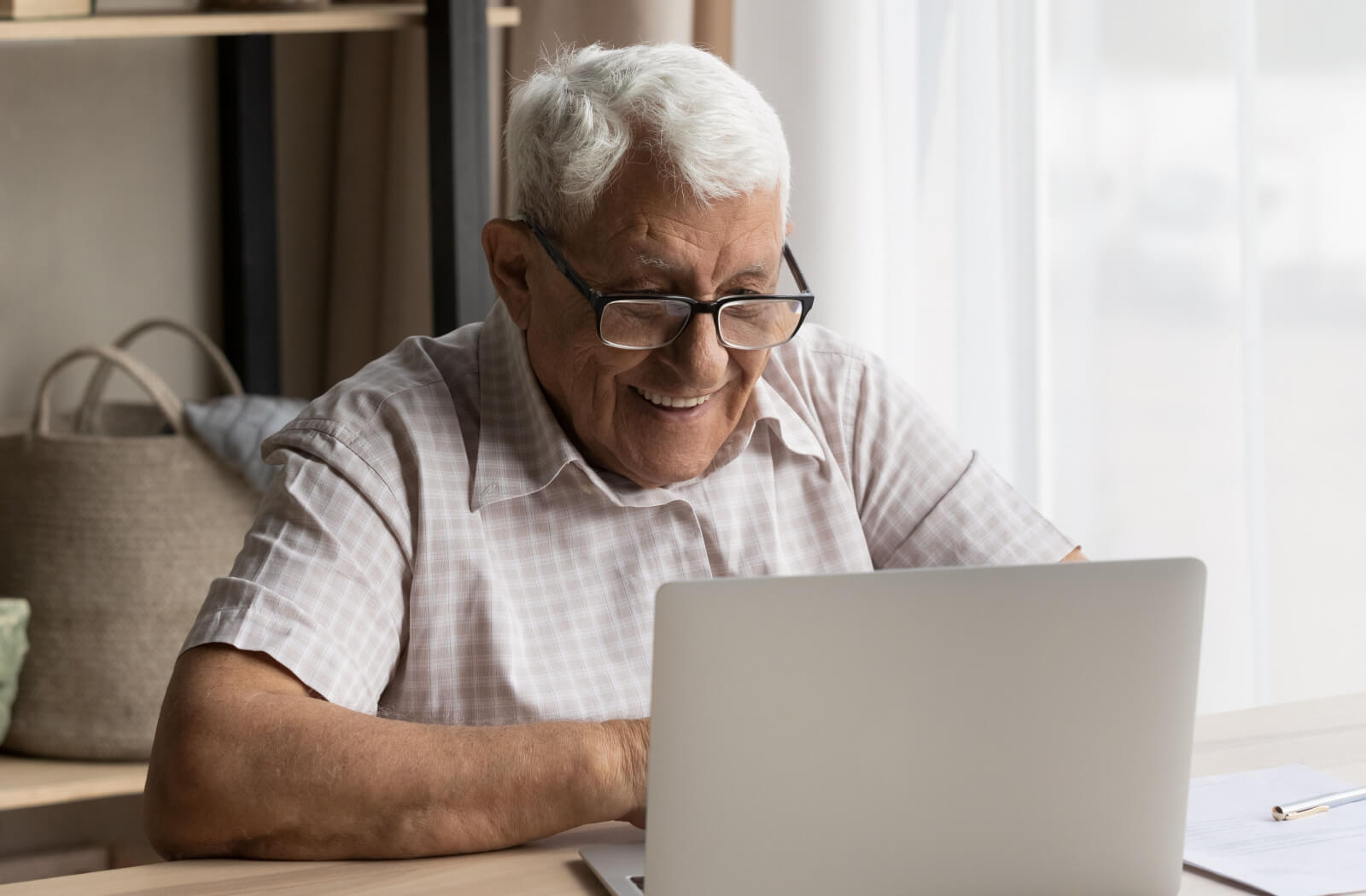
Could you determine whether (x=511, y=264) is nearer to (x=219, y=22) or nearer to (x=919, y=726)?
(x=919, y=726)

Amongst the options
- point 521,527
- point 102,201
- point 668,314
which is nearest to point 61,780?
point 521,527

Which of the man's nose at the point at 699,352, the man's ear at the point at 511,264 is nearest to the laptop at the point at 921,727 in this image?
the man's nose at the point at 699,352

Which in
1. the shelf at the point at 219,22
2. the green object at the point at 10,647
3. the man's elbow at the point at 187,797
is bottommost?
the green object at the point at 10,647

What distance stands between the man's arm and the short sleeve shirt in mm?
102

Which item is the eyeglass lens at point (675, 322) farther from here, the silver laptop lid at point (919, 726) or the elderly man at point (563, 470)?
the silver laptop lid at point (919, 726)

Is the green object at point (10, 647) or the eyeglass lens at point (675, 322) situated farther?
the green object at point (10, 647)

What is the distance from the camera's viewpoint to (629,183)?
1293 mm

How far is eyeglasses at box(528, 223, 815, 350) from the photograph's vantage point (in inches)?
51.2

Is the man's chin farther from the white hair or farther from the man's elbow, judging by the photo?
the man's elbow

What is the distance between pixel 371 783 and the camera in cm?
103

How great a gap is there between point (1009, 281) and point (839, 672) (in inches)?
50.1

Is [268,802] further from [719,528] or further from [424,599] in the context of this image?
[719,528]

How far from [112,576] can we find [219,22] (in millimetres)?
820

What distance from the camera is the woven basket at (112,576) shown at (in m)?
2.00
